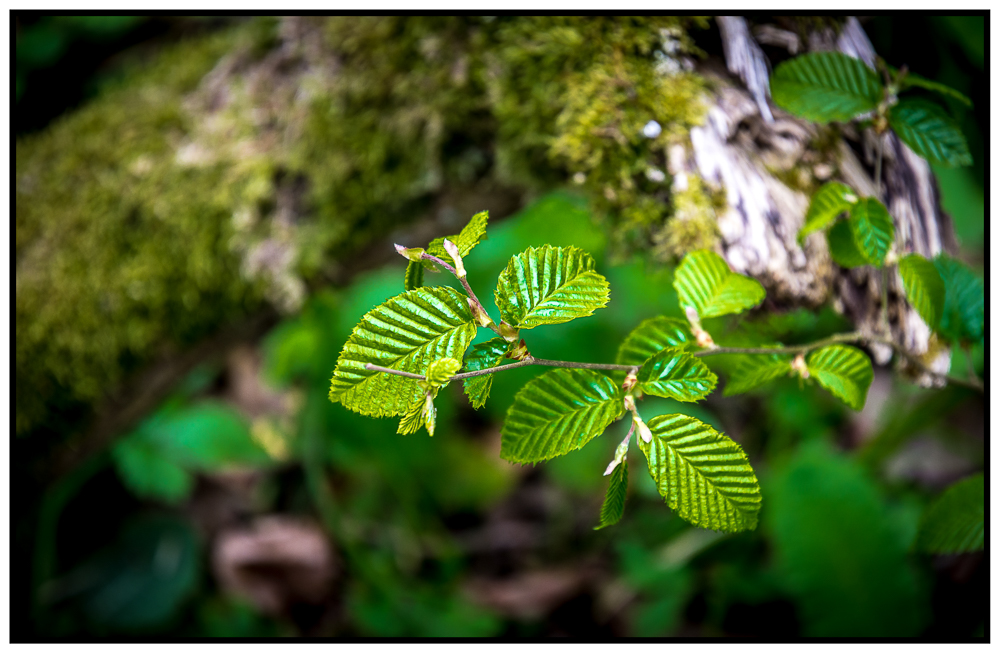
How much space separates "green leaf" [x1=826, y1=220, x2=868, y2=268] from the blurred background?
110 millimetres

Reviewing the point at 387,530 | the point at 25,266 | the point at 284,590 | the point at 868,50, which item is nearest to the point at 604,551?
the point at 387,530

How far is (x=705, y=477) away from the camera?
0.44 metres

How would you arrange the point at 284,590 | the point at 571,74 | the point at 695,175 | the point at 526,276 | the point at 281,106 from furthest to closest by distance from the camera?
the point at 284,590 → the point at 281,106 → the point at 571,74 → the point at 695,175 → the point at 526,276

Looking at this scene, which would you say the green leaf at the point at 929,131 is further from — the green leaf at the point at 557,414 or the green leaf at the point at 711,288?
the green leaf at the point at 557,414

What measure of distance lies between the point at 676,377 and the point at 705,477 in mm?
82

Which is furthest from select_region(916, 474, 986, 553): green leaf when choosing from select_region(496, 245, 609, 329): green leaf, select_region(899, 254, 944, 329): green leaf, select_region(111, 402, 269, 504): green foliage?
select_region(111, 402, 269, 504): green foliage

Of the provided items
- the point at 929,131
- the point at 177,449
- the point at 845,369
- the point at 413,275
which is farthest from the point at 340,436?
the point at 929,131

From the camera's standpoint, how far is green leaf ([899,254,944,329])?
633mm

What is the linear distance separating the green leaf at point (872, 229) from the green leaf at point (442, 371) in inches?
19.1

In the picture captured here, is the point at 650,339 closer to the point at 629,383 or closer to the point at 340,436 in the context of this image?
the point at 629,383

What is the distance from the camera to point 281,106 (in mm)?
1075

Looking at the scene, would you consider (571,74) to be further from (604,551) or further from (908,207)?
(604,551)

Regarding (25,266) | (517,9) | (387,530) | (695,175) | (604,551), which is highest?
(517,9)

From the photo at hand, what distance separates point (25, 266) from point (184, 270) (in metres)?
0.35
